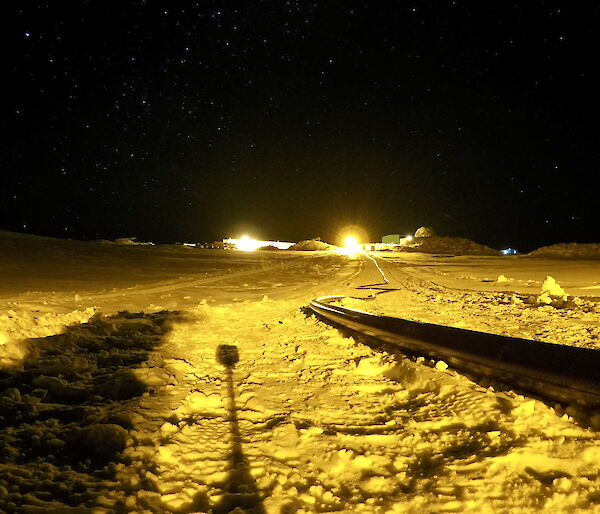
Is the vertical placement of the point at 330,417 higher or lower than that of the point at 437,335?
lower

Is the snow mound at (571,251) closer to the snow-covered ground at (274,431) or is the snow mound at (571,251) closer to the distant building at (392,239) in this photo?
the snow-covered ground at (274,431)

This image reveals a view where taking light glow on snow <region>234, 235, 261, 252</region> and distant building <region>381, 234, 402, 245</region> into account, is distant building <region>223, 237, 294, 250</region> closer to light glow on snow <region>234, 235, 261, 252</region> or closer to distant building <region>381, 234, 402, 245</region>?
light glow on snow <region>234, 235, 261, 252</region>

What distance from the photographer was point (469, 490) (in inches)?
75.6

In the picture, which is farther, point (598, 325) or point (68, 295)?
point (68, 295)

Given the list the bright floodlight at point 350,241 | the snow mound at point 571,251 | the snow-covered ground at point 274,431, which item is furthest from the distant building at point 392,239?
the snow-covered ground at point 274,431

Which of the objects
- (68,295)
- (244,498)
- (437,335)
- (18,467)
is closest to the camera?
(244,498)

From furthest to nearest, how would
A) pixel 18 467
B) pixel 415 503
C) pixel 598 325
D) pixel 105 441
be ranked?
pixel 598 325 → pixel 105 441 → pixel 18 467 → pixel 415 503

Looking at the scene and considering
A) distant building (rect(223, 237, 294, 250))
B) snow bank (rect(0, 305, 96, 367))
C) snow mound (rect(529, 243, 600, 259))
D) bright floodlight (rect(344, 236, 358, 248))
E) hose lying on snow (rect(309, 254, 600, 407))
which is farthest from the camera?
bright floodlight (rect(344, 236, 358, 248))

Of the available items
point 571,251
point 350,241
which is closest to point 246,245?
point 350,241

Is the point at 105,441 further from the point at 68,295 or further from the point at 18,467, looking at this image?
the point at 68,295

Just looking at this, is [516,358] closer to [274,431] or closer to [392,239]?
[274,431]

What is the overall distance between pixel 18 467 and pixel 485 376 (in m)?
3.86

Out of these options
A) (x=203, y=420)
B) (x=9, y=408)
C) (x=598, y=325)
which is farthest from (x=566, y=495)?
(x=598, y=325)

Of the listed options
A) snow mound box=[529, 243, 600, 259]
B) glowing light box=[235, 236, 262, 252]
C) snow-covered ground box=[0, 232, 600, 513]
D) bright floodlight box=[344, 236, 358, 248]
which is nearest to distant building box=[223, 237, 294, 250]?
glowing light box=[235, 236, 262, 252]
